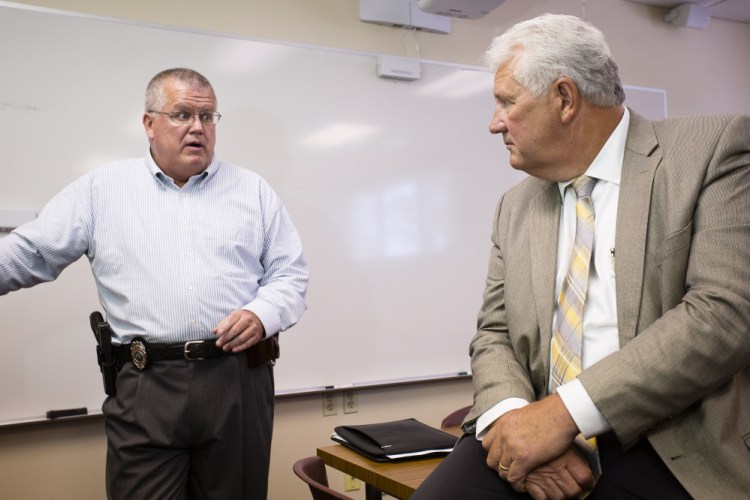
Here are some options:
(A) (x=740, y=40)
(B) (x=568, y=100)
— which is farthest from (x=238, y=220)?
(A) (x=740, y=40)

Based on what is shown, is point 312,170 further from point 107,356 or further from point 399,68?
point 107,356

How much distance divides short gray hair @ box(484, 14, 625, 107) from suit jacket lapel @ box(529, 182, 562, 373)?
0.76 feet

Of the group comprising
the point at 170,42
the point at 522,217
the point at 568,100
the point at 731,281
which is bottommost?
the point at 731,281

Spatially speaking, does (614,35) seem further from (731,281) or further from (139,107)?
(731,281)

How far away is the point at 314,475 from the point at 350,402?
154 centimetres

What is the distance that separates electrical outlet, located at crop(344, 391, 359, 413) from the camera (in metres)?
3.61

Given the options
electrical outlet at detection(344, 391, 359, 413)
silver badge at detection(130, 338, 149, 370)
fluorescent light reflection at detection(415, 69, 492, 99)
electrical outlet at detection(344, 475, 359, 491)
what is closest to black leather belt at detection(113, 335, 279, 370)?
silver badge at detection(130, 338, 149, 370)

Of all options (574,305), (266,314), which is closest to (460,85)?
(266,314)

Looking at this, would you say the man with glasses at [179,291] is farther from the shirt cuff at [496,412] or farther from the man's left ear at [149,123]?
the shirt cuff at [496,412]

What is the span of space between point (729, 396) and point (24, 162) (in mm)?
2763

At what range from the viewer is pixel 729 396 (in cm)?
129

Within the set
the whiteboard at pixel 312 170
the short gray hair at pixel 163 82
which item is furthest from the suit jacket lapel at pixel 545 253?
the whiteboard at pixel 312 170

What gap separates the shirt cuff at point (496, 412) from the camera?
140cm

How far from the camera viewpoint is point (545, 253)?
1.53 metres
